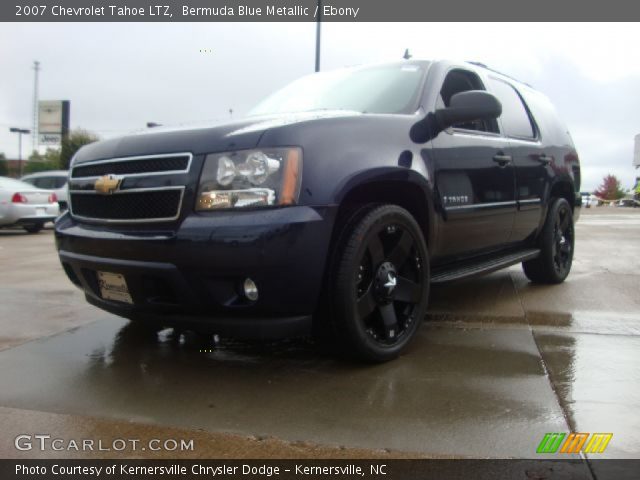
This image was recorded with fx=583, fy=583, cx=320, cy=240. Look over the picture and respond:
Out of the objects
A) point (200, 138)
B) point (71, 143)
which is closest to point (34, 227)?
point (200, 138)

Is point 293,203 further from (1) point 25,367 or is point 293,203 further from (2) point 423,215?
(1) point 25,367

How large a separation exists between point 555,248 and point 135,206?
161 inches

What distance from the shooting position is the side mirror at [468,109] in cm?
352

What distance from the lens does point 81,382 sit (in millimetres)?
2955

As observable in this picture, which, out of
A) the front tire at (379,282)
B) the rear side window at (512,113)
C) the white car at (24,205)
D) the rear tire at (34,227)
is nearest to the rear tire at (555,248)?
the rear side window at (512,113)

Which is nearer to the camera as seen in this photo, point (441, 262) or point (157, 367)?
point (157, 367)

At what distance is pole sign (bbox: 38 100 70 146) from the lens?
55.5 metres

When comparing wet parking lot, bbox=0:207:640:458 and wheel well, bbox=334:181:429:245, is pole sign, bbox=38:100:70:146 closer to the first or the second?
wet parking lot, bbox=0:207:640:458

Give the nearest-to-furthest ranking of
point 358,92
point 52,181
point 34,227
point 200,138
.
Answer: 1. point 200,138
2. point 358,92
3. point 34,227
4. point 52,181

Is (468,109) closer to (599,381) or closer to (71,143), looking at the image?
(599,381)

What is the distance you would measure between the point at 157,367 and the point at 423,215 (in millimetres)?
1769

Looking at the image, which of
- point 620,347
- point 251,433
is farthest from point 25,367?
point 620,347

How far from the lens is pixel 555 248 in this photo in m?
5.49

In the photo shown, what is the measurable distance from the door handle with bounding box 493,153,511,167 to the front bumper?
1.94 m
